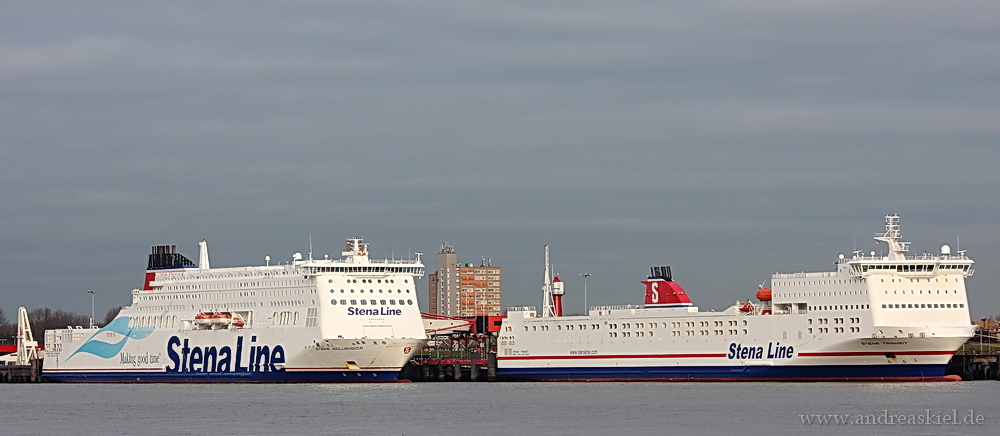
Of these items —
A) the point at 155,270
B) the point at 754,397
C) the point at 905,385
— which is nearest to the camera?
the point at 754,397

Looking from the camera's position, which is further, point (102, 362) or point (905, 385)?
point (102, 362)

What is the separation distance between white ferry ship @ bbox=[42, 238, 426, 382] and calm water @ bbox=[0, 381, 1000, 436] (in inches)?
54.7

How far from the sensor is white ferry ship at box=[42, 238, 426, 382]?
222 feet

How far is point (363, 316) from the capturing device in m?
68.1

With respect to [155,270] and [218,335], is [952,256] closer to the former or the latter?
[218,335]

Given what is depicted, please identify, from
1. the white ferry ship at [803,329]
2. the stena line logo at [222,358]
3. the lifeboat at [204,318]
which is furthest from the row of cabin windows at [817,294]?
the lifeboat at [204,318]

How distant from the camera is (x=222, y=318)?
7238 centimetres

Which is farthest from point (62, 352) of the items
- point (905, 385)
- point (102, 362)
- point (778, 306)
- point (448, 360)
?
point (905, 385)

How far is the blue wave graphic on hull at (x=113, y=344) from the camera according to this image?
77750 millimetres

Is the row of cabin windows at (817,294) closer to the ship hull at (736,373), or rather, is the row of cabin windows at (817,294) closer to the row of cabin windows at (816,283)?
the row of cabin windows at (816,283)

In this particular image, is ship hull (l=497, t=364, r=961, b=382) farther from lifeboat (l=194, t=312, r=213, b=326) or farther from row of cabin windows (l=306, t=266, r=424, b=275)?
lifeboat (l=194, t=312, r=213, b=326)

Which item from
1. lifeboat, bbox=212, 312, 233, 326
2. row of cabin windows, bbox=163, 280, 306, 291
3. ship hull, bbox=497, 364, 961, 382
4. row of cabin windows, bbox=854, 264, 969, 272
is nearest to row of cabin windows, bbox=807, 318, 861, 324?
ship hull, bbox=497, 364, 961, 382

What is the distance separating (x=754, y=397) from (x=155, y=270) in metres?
35.2

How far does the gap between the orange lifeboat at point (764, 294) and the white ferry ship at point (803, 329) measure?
1.8 inches
